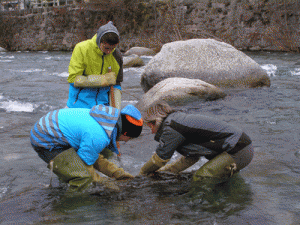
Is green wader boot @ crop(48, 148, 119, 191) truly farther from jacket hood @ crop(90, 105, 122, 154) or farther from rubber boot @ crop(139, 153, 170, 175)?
rubber boot @ crop(139, 153, 170, 175)

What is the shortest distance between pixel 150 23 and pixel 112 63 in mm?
20577

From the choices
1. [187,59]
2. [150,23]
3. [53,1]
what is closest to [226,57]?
[187,59]

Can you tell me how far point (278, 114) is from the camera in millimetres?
6137

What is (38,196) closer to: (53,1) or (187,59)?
(187,59)

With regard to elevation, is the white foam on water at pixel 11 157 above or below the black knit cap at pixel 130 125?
below

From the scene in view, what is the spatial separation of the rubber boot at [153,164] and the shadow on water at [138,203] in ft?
0.47

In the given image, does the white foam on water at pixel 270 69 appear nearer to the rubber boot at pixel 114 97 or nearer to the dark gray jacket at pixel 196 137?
the rubber boot at pixel 114 97

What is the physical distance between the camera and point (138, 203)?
10.1ft

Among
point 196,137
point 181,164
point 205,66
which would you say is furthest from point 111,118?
point 205,66

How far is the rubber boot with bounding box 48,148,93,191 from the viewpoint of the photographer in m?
2.97

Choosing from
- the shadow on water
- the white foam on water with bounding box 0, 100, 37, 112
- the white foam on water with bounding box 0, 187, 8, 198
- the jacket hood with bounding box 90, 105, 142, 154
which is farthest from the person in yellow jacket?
the white foam on water with bounding box 0, 100, 37, 112

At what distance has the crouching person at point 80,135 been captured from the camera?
2.84 m

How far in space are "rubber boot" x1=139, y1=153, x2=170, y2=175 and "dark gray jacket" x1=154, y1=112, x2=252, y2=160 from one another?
0.19 ft

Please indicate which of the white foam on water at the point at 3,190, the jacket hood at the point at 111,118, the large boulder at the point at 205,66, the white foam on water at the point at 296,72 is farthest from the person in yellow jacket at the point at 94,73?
the white foam on water at the point at 296,72
